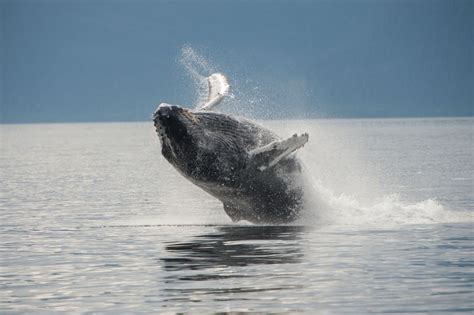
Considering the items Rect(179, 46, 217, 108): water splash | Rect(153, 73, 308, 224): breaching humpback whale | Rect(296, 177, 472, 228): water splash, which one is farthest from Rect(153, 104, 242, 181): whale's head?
Rect(179, 46, 217, 108): water splash

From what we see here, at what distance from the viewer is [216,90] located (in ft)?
73.8

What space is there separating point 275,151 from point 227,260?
3.09m

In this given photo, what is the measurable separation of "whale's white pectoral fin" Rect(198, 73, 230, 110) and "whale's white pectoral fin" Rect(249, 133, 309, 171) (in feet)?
6.13

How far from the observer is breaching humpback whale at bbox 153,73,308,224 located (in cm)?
1870

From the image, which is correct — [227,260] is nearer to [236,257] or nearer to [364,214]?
[236,257]

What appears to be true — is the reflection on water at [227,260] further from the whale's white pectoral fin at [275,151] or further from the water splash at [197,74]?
the water splash at [197,74]

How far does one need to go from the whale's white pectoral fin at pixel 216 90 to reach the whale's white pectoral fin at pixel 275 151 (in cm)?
187

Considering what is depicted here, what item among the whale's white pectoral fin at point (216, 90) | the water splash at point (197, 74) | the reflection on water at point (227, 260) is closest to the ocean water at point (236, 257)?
the reflection on water at point (227, 260)

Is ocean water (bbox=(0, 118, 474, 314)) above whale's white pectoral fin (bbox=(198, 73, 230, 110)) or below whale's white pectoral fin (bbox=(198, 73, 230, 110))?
below

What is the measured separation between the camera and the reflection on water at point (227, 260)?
1420cm

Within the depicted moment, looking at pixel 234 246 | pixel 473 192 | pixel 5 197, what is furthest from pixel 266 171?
pixel 5 197

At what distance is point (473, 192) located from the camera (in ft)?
92.2

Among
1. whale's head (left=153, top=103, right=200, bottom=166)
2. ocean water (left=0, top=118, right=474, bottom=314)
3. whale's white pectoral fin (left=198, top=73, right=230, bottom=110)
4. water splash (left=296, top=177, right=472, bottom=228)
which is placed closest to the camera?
ocean water (left=0, top=118, right=474, bottom=314)

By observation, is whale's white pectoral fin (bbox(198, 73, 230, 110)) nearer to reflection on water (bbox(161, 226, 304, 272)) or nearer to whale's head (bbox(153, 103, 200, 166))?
whale's head (bbox(153, 103, 200, 166))
